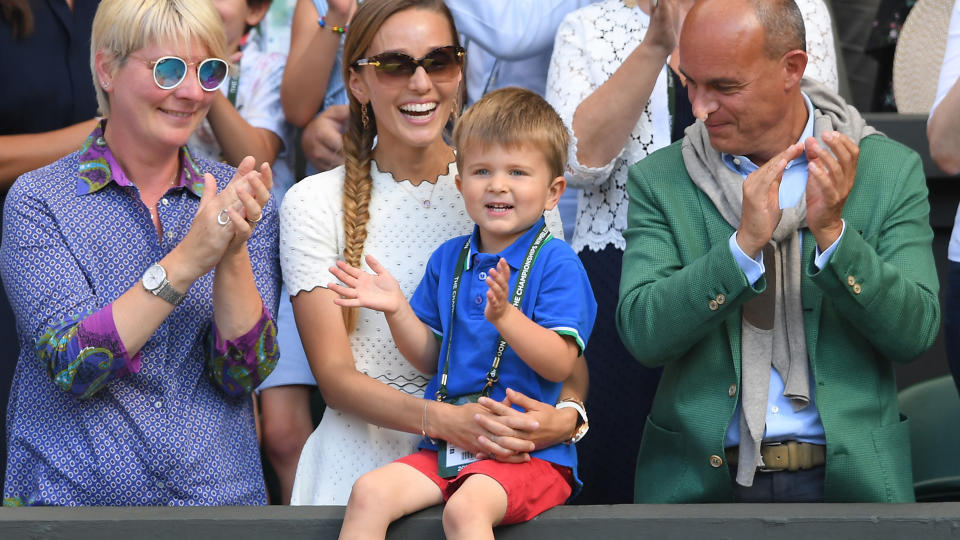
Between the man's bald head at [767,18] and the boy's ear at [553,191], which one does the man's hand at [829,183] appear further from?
the boy's ear at [553,191]

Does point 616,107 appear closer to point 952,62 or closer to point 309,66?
point 952,62

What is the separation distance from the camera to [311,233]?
338 cm

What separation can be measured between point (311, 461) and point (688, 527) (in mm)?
989

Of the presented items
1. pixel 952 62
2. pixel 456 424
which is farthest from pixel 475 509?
pixel 952 62

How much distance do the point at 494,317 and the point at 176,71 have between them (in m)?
1.03

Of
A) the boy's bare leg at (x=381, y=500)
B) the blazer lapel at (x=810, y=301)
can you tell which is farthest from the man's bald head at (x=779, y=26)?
the boy's bare leg at (x=381, y=500)

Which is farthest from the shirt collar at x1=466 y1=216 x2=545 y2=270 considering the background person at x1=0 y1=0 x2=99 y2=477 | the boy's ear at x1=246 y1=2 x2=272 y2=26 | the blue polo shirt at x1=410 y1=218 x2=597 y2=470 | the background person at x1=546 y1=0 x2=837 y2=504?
the boy's ear at x1=246 y1=2 x2=272 y2=26

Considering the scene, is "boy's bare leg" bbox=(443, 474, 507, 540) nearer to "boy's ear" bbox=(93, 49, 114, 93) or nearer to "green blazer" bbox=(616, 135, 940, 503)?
"green blazer" bbox=(616, 135, 940, 503)

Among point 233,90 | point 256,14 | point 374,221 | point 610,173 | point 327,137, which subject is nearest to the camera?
point 374,221

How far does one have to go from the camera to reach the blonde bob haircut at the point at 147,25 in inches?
126

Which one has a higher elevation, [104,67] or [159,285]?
[104,67]

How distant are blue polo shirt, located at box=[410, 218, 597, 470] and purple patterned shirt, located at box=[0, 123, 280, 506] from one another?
1.52 feet

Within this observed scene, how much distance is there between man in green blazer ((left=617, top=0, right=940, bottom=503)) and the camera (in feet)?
9.63

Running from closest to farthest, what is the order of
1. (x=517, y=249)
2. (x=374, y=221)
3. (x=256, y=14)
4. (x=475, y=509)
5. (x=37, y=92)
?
(x=475, y=509) < (x=517, y=249) < (x=374, y=221) < (x=37, y=92) < (x=256, y=14)
